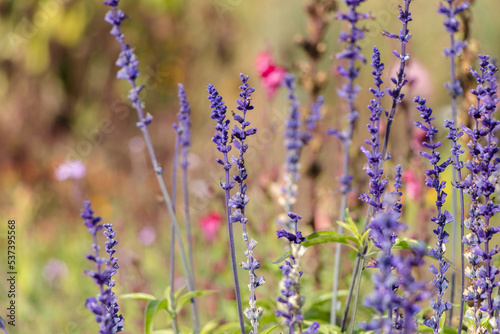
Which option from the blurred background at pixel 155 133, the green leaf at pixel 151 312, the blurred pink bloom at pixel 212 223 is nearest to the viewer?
the green leaf at pixel 151 312

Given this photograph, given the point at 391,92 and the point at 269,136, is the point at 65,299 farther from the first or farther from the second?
the point at 391,92

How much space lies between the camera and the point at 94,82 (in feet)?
25.6

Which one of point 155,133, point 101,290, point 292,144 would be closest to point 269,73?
point 292,144

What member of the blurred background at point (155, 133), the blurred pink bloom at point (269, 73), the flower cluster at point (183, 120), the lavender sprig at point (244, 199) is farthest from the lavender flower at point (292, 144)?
the lavender sprig at point (244, 199)

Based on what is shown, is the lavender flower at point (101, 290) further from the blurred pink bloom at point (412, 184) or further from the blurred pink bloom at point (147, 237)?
the blurred pink bloom at point (147, 237)

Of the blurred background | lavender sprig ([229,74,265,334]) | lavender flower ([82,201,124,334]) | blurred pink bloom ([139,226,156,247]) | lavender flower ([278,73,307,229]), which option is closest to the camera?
lavender flower ([82,201,124,334])

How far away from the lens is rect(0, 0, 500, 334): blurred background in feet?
12.6

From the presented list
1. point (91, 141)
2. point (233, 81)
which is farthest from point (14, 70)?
point (233, 81)

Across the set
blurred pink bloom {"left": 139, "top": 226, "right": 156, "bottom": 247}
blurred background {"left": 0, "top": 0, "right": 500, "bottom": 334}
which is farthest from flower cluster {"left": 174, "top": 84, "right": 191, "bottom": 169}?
blurred pink bloom {"left": 139, "top": 226, "right": 156, "bottom": 247}

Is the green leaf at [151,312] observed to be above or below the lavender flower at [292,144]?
below

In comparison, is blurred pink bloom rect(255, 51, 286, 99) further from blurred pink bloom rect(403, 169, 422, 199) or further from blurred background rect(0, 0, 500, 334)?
blurred pink bloom rect(403, 169, 422, 199)

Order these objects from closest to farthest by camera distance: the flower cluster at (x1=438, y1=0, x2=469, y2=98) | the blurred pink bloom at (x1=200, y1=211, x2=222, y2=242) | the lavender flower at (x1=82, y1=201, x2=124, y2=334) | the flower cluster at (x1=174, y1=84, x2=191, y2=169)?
the lavender flower at (x1=82, y1=201, x2=124, y2=334) → the flower cluster at (x1=438, y1=0, x2=469, y2=98) → the flower cluster at (x1=174, y1=84, x2=191, y2=169) → the blurred pink bloom at (x1=200, y1=211, x2=222, y2=242)

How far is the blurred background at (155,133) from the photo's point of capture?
151 inches

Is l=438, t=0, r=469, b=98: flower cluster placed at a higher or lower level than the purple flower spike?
higher
